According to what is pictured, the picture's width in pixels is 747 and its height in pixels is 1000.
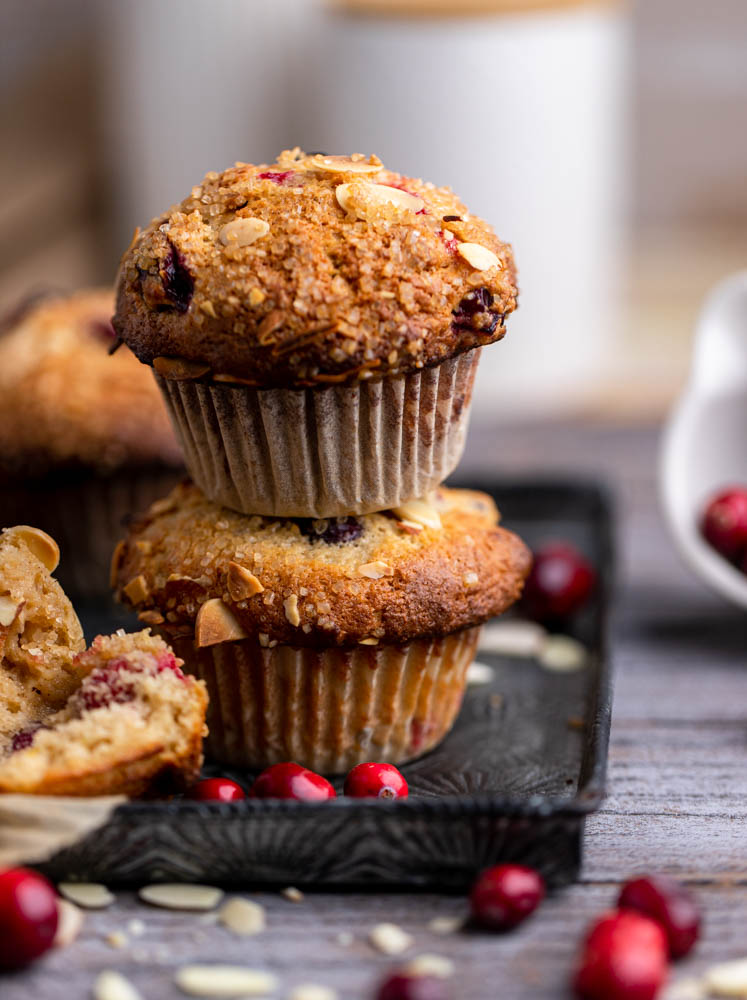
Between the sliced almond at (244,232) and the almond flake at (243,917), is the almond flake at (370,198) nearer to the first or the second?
the sliced almond at (244,232)

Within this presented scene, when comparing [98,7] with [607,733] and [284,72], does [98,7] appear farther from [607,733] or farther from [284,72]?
[607,733]

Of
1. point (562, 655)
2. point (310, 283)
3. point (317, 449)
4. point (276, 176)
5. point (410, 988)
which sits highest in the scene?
point (276, 176)

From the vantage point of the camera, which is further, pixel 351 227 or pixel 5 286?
pixel 5 286

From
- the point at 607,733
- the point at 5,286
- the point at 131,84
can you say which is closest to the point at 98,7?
the point at 131,84

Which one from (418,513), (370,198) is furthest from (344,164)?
(418,513)

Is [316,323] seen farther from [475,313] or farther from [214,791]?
[214,791]

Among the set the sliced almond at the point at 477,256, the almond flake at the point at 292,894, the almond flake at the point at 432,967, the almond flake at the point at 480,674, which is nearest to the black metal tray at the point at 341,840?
the almond flake at the point at 292,894

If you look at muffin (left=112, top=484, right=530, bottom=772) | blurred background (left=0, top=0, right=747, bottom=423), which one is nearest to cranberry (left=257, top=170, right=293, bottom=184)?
muffin (left=112, top=484, right=530, bottom=772)
